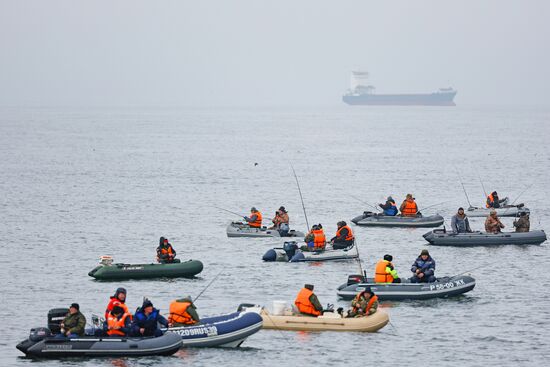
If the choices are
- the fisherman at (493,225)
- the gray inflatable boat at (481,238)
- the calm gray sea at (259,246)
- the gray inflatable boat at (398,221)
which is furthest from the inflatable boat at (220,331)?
the gray inflatable boat at (398,221)

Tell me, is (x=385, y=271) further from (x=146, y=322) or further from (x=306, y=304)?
(x=146, y=322)

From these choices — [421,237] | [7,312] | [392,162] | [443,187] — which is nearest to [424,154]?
[392,162]

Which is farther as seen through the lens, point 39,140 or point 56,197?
point 39,140

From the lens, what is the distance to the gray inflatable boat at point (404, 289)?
1251 inches

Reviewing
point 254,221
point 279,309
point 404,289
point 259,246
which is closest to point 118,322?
point 279,309

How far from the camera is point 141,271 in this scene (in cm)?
3575

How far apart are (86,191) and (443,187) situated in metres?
25.7

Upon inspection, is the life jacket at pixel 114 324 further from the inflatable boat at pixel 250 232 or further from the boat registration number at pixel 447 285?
the inflatable boat at pixel 250 232

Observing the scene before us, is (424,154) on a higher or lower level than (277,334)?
higher

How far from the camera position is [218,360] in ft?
84.6

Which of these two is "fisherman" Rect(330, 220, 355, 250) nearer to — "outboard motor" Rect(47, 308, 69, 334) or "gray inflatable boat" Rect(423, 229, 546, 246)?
"gray inflatable boat" Rect(423, 229, 546, 246)

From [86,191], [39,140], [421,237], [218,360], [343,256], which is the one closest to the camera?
[218,360]

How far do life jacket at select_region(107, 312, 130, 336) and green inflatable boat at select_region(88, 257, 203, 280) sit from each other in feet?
34.6

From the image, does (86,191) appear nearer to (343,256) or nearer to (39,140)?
(343,256)
